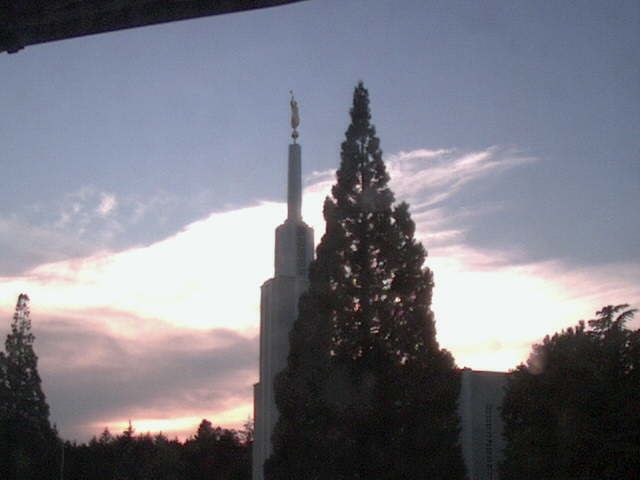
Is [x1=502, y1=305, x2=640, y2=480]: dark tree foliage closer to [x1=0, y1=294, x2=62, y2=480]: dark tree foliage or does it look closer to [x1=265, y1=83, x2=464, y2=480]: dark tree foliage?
[x1=265, y1=83, x2=464, y2=480]: dark tree foliage

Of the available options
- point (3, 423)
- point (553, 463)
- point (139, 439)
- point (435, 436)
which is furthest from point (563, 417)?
point (139, 439)

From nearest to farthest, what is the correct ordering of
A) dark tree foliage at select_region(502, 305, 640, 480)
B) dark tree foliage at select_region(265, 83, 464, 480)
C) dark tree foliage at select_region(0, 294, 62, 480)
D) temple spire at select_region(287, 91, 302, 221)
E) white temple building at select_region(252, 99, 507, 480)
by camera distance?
1. dark tree foliage at select_region(502, 305, 640, 480)
2. dark tree foliage at select_region(265, 83, 464, 480)
3. white temple building at select_region(252, 99, 507, 480)
4. temple spire at select_region(287, 91, 302, 221)
5. dark tree foliage at select_region(0, 294, 62, 480)

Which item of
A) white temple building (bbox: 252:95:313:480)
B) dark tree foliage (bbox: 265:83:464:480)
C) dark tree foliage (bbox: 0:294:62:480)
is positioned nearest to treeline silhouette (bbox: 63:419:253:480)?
dark tree foliage (bbox: 0:294:62:480)

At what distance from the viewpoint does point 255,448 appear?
1150 inches

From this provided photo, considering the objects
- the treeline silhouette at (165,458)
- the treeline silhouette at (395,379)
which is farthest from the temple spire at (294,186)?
the treeline silhouette at (165,458)

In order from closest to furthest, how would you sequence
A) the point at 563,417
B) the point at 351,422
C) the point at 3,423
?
1. the point at 563,417
2. the point at 351,422
3. the point at 3,423

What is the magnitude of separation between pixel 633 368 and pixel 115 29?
21.9m

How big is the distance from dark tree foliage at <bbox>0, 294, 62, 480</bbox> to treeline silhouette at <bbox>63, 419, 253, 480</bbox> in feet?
7.45

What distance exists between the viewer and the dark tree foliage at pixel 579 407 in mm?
22734

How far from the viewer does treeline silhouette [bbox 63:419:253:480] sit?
51.7 meters

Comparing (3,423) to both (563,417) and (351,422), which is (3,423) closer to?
(351,422)

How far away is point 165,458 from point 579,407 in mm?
40132

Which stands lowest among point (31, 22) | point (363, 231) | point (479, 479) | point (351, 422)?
point (479, 479)

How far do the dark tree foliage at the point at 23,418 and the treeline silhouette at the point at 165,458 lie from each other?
2.27m
